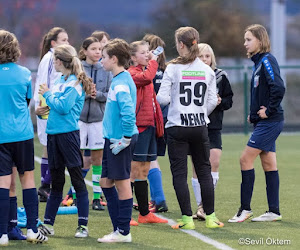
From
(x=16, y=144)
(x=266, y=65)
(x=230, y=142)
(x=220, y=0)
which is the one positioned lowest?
(x=230, y=142)

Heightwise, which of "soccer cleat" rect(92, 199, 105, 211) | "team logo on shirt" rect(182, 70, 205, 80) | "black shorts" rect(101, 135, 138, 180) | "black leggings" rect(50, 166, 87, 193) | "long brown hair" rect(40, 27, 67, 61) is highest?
"long brown hair" rect(40, 27, 67, 61)

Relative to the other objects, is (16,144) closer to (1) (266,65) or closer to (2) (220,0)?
(1) (266,65)

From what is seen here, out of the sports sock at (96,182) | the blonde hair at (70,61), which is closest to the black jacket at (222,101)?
the sports sock at (96,182)

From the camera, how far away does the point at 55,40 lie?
29.8ft

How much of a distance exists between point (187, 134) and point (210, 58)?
42.2 inches

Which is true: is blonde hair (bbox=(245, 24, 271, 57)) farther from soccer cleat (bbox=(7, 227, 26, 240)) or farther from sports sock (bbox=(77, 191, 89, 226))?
soccer cleat (bbox=(7, 227, 26, 240))

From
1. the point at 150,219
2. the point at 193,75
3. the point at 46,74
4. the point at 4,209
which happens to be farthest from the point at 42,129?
the point at 4,209

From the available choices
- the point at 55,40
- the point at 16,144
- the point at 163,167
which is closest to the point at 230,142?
the point at 163,167

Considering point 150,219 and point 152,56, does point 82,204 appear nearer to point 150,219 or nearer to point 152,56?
point 150,219

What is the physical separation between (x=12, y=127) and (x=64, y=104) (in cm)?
52

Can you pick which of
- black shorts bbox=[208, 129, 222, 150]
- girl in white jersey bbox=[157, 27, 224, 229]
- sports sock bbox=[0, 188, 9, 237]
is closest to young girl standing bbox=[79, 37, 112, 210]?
black shorts bbox=[208, 129, 222, 150]

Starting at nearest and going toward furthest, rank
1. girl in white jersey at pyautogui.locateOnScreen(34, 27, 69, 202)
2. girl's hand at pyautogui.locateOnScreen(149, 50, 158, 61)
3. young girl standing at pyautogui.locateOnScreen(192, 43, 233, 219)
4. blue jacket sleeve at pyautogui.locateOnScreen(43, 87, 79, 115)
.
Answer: blue jacket sleeve at pyautogui.locateOnScreen(43, 87, 79, 115), girl's hand at pyautogui.locateOnScreen(149, 50, 158, 61), young girl standing at pyautogui.locateOnScreen(192, 43, 233, 219), girl in white jersey at pyautogui.locateOnScreen(34, 27, 69, 202)

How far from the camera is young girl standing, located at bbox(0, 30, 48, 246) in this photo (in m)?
6.64

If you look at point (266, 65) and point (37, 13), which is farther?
point (37, 13)
